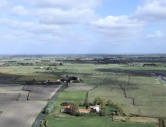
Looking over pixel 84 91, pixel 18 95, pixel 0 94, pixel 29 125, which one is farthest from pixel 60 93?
pixel 29 125

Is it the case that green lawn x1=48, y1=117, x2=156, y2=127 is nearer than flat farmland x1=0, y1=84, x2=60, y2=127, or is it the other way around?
green lawn x1=48, y1=117, x2=156, y2=127

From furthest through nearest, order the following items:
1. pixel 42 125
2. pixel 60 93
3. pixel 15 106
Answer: pixel 60 93, pixel 15 106, pixel 42 125

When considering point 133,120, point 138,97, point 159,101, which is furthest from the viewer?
point 138,97

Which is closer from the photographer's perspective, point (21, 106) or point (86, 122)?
point (86, 122)

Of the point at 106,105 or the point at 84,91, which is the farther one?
the point at 84,91

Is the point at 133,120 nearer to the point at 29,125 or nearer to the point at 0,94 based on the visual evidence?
the point at 29,125

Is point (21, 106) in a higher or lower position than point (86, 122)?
higher

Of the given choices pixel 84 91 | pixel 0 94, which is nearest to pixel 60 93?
pixel 84 91

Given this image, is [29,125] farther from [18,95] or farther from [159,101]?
[159,101]

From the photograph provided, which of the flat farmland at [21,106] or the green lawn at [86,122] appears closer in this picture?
the green lawn at [86,122]
